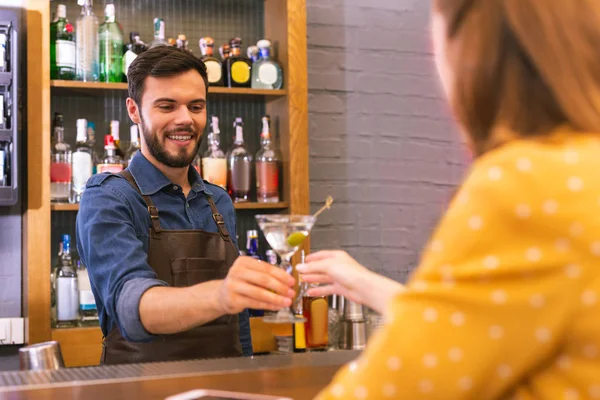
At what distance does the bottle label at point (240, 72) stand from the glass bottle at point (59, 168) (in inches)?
26.3

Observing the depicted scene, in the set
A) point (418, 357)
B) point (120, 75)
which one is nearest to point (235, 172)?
point (120, 75)

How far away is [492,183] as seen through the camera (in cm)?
63

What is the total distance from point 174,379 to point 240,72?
182 cm

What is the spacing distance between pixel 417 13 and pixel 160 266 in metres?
2.08

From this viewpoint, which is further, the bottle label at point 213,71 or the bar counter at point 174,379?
the bottle label at point 213,71

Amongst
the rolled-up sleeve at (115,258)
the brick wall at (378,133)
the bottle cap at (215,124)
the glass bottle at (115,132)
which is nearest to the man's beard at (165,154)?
the rolled-up sleeve at (115,258)

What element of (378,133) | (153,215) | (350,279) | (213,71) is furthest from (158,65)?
(378,133)

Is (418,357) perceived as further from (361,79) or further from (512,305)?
(361,79)

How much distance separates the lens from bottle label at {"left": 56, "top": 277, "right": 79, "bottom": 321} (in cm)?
266

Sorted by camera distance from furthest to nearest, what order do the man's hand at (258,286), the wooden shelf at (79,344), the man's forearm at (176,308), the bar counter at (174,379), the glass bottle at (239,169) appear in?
the glass bottle at (239,169) < the wooden shelf at (79,344) < the man's forearm at (176,308) < the man's hand at (258,286) < the bar counter at (174,379)

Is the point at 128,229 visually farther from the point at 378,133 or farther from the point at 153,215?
the point at 378,133

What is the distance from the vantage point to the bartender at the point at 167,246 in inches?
65.2

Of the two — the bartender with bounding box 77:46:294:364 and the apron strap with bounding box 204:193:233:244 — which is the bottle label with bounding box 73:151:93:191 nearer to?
the bartender with bounding box 77:46:294:364

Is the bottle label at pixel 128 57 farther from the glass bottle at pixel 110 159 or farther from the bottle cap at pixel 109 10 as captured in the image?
the glass bottle at pixel 110 159
